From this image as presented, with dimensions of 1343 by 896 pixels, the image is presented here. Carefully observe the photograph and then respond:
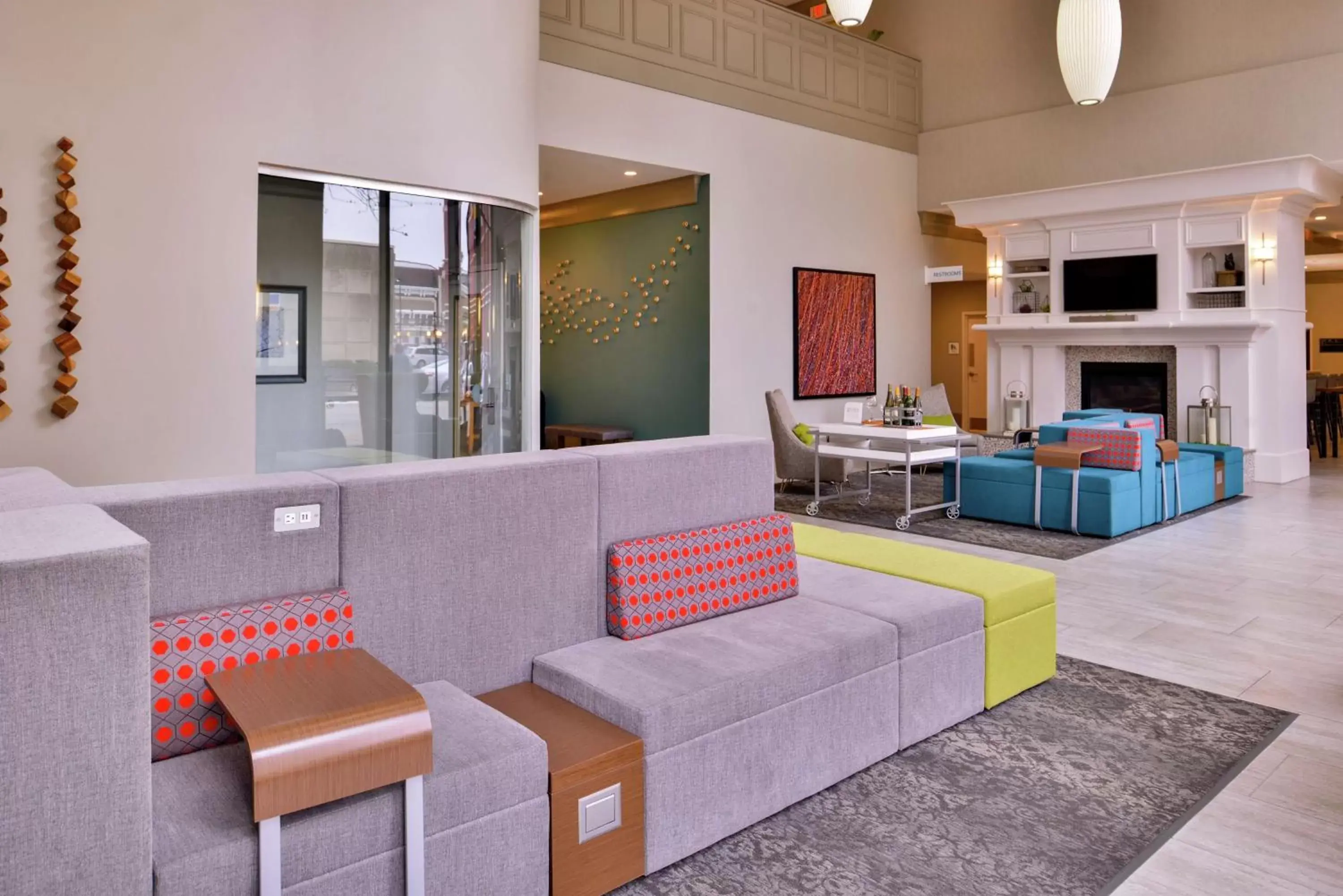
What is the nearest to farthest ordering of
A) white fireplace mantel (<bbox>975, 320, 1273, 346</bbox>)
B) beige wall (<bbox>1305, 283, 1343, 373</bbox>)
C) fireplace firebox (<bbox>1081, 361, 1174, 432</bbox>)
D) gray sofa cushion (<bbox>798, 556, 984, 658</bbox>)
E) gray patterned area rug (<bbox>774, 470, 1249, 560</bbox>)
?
gray sofa cushion (<bbox>798, 556, 984, 658</bbox>)
gray patterned area rug (<bbox>774, 470, 1249, 560</bbox>)
white fireplace mantel (<bbox>975, 320, 1273, 346</bbox>)
fireplace firebox (<bbox>1081, 361, 1174, 432</bbox>)
beige wall (<bbox>1305, 283, 1343, 373</bbox>)

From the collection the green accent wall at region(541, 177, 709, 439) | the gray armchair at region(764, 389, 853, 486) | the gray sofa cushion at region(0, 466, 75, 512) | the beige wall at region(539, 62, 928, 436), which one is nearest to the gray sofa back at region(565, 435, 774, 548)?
the gray sofa cushion at region(0, 466, 75, 512)

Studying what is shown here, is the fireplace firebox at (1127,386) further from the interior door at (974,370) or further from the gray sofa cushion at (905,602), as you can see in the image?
the gray sofa cushion at (905,602)

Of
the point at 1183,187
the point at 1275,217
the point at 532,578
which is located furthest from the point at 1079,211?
the point at 532,578

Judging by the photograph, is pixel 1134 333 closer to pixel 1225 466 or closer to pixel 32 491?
pixel 1225 466

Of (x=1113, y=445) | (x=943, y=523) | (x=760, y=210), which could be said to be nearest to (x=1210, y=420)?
(x=1113, y=445)

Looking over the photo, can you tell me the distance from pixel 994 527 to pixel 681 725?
521cm

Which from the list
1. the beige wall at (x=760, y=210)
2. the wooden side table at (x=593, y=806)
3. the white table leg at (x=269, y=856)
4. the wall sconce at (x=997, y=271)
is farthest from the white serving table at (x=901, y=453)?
the white table leg at (x=269, y=856)

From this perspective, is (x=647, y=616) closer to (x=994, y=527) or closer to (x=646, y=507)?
(x=646, y=507)

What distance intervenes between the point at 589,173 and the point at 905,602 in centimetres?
658

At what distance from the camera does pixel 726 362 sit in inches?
359

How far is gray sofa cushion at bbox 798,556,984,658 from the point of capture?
3.09 meters

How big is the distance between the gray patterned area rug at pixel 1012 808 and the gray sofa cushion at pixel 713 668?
0.33m

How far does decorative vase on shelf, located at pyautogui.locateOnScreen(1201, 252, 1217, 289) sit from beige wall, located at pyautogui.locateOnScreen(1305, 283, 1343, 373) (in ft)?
29.0

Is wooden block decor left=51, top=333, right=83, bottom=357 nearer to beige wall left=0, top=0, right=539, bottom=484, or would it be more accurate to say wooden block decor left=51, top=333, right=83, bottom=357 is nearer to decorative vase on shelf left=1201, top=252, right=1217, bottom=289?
beige wall left=0, top=0, right=539, bottom=484
